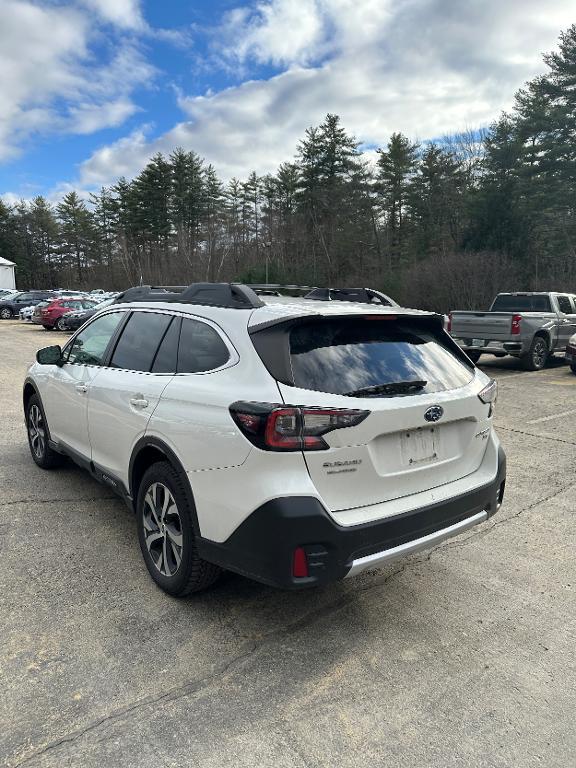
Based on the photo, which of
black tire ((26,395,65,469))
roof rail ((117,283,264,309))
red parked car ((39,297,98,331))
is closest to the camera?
roof rail ((117,283,264,309))

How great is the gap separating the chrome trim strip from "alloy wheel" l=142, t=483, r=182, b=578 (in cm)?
100

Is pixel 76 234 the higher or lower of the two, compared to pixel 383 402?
higher

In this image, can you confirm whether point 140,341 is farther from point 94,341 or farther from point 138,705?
point 138,705

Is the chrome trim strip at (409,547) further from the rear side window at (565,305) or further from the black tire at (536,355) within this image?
the rear side window at (565,305)

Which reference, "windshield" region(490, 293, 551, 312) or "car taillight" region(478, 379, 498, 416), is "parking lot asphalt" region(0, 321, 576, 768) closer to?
"car taillight" region(478, 379, 498, 416)

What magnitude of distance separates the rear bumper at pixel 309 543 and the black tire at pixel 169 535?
0.18 metres

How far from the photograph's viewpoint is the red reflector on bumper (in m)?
2.51

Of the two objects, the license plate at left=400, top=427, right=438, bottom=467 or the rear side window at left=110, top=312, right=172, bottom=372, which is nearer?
the license plate at left=400, top=427, right=438, bottom=467

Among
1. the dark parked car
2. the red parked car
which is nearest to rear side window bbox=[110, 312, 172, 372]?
the red parked car

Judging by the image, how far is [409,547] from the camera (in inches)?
110

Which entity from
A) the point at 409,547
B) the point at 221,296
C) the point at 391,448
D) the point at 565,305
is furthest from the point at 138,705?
the point at 565,305

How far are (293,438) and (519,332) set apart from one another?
11.2 meters

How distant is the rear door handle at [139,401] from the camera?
337 centimetres

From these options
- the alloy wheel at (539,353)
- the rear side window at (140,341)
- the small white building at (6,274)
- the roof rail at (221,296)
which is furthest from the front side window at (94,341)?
the small white building at (6,274)
